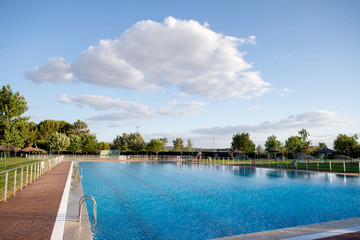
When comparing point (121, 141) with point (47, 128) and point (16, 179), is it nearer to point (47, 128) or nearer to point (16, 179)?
point (47, 128)

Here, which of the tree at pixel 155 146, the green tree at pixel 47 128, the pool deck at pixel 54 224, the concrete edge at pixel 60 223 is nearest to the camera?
the concrete edge at pixel 60 223

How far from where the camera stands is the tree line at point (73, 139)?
34.5m

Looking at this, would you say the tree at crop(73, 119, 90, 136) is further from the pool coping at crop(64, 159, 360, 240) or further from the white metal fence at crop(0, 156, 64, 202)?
the pool coping at crop(64, 159, 360, 240)

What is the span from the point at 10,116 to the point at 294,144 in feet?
189

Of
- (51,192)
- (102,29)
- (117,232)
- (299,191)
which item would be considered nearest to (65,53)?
(102,29)

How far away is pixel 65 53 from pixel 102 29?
3222mm

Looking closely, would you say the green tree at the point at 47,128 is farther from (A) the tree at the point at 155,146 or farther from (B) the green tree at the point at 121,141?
(A) the tree at the point at 155,146

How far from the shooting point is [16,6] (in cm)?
1373

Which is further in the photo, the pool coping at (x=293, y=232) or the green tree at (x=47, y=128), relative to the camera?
the green tree at (x=47, y=128)

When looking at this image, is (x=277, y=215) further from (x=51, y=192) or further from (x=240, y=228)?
(x=51, y=192)

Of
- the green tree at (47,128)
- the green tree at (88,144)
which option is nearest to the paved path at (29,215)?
the green tree at (88,144)

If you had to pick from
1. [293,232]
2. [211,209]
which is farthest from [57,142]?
[293,232]

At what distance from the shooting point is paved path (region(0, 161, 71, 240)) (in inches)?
183

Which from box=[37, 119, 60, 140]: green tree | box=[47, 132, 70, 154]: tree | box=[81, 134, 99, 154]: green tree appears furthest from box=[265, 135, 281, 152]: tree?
box=[37, 119, 60, 140]: green tree
